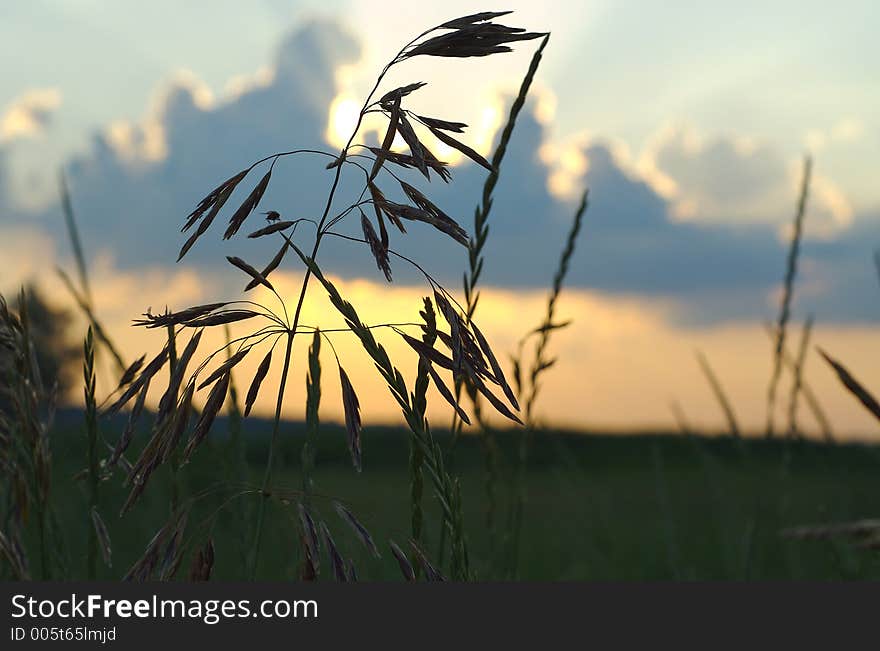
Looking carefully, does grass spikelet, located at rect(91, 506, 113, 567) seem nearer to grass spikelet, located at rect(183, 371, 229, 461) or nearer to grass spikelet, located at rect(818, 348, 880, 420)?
grass spikelet, located at rect(183, 371, 229, 461)

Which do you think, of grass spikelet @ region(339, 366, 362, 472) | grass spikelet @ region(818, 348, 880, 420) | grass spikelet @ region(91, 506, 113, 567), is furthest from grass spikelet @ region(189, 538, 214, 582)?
grass spikelet @ region(818, 348, 880, 420)

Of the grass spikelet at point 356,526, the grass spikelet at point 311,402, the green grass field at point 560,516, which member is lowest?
the green grass field at point 560,516

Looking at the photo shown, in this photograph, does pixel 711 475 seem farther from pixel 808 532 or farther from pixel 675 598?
pixel 808 532

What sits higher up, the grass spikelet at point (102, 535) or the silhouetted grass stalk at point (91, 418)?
the silhouetted grass stalk at point (91, 418)

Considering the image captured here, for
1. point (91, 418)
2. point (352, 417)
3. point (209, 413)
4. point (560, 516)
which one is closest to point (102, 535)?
point (91, 418)

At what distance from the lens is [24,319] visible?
6.55 ft

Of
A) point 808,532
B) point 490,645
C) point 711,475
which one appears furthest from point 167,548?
point 711,475

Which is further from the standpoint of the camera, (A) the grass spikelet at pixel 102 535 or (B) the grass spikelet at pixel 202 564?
(A) the grass spikelet at pixel 102 535

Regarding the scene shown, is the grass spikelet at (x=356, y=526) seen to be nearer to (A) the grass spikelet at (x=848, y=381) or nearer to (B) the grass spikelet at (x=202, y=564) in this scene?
(B) the grass spikelet at (x=202, y=564)

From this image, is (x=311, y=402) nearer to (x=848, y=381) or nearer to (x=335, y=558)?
(x=335, y=558)

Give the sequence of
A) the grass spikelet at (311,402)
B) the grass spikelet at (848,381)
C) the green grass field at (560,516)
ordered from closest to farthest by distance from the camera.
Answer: the grass spikelet at (848,381)
the grass spikelet at (311,402)
the green grass field at (560,516)

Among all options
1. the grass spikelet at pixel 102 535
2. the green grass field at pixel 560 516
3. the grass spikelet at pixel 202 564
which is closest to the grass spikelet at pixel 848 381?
the green grass field at pixel 560 516

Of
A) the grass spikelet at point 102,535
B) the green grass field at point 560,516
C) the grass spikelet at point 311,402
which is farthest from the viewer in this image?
the green grass field at point 560,516

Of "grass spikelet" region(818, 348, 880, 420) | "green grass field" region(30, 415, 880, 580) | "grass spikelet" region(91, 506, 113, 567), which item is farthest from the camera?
"green grass field" region(30, 415, 880, 580)
